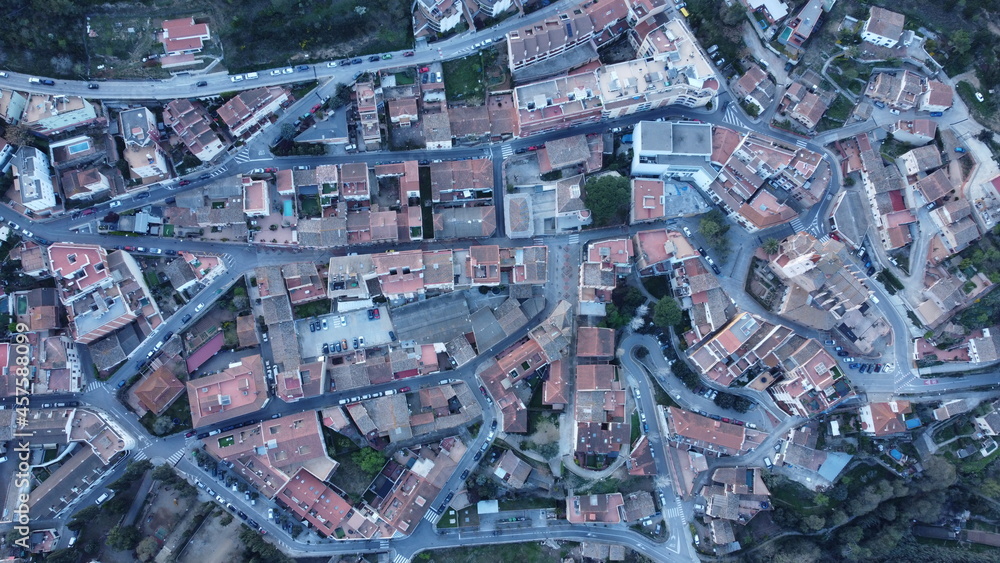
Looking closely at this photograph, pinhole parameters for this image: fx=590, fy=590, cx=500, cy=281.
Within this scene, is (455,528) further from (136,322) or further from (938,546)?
(938,546)

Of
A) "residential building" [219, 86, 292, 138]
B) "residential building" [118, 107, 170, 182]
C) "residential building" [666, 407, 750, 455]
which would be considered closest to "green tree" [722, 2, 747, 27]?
"residential building" [666, 407, 750, 455]

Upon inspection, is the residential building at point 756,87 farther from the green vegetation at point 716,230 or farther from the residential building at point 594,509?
the residential building at point 594,509

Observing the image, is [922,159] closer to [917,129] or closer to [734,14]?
[917,129]

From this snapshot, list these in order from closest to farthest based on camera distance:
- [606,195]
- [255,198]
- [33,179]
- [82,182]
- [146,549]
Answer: [33,179]
[146,549]
[82,182]
[606,195]
[255,198]

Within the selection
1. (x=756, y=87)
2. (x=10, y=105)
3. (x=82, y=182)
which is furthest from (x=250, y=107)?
(x=756, y=87)

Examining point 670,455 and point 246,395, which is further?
point 670,455

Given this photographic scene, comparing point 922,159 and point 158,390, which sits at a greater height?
point 922,159

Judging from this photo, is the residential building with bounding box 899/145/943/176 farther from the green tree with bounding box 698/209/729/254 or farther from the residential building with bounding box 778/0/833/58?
the green tree with bounding box 698/209/729/254

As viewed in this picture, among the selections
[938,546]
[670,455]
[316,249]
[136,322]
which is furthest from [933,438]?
[136,322]
